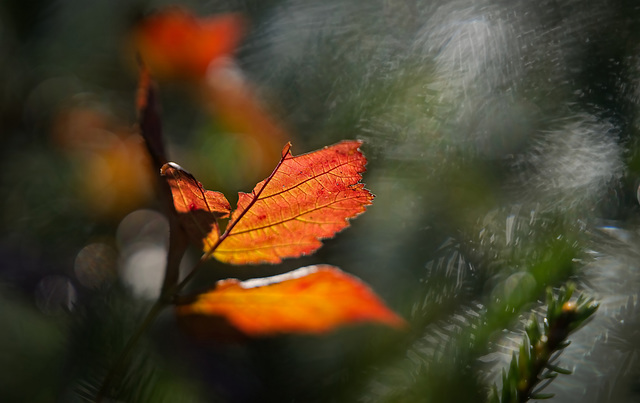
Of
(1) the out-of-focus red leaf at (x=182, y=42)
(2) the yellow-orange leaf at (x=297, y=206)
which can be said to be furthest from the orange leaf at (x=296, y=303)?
(1) the out-of-focus red leaf at (x=182, y=42)

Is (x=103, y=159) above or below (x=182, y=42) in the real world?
below

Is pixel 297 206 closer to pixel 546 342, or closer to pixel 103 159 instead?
pixel 546 342

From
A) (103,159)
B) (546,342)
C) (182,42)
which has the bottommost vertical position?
(546,342)

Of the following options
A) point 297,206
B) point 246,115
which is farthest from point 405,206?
point 246,115

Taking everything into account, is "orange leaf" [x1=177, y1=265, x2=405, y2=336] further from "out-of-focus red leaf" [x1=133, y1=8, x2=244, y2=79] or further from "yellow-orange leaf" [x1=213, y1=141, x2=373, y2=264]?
"out-of-focus red leaf" [x1=133, y1=8, x2=244, y2=79]

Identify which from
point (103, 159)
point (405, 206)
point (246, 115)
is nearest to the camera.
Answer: point (405, 206)

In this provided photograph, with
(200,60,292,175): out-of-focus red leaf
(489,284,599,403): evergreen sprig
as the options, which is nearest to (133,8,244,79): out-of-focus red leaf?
(200,60,292,175): out-of-focus red leaf
